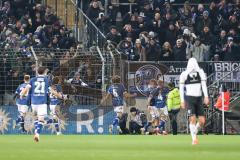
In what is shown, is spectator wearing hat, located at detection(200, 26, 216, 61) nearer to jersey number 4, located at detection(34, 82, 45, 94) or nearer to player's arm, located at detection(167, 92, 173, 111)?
player's arm, located at detection(167, 92, 173, 111)

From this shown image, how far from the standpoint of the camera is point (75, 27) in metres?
37.7

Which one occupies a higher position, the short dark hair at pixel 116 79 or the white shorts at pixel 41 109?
the short dark hair at pixel 116 79

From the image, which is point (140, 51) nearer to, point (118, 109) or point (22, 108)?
point (118, 109)

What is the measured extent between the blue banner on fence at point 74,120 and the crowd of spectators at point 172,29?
9.72 ft

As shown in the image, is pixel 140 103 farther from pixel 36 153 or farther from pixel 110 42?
pixel 36 153

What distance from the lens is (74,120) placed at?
33719 mm

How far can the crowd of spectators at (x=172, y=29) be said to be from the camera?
35406 millimetres

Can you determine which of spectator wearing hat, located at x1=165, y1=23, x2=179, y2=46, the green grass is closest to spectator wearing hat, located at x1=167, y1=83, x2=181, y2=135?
spectator wearing hat, located at x1=165, y1=23, x2=179, y2=46

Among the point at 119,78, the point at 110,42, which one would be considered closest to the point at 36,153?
the point at 119,78

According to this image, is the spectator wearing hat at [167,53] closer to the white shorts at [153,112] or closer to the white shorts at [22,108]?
the white shorts at [153,112]

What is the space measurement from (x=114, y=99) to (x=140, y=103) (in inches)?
46.2

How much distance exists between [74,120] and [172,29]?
601cm

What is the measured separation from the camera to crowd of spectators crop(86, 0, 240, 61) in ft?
116

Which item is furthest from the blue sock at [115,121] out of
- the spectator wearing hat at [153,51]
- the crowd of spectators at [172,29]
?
the spectator wearing hat at [153,51]
